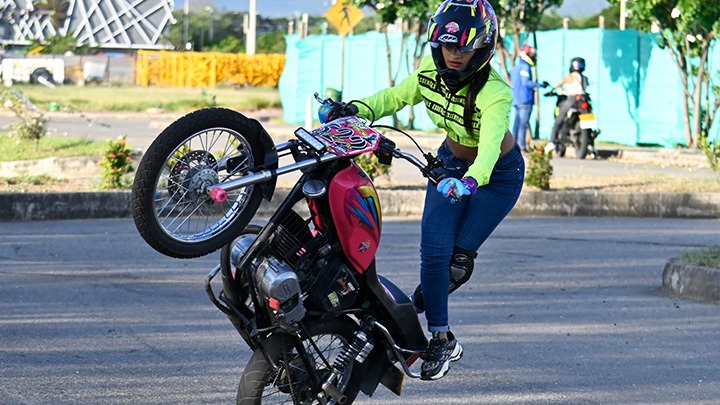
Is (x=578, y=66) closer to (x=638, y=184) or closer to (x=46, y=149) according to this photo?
(x=638, y=184)

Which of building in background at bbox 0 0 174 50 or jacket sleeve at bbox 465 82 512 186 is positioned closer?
jacket sleeve at bbox 465 82 512 186

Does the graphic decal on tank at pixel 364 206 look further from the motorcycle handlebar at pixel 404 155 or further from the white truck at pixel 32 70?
the white truck at pixel 32 70

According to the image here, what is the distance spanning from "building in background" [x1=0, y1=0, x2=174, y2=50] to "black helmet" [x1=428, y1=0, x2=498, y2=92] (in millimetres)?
64313

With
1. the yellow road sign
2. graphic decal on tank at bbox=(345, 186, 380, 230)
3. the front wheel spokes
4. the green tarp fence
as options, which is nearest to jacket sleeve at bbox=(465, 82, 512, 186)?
graphic decal on tank at bbox=(345, 186, 380, 230)

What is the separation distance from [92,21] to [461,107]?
75296 millimetres

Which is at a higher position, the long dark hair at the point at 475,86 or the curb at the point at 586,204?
the long dark hair at the point at 475,86

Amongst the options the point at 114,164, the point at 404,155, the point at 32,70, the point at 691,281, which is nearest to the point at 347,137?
the point at 404,155

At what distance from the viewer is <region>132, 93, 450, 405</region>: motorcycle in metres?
4.99

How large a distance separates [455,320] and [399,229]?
4202 mm

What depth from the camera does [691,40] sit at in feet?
70.7

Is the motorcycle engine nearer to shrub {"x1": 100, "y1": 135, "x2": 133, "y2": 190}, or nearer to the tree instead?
shrub {"x1": 100, "y1": 135, "x2": 133, "y2": 190}

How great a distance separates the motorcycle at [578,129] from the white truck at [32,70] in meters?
34.1

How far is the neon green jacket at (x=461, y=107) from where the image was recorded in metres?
5.39

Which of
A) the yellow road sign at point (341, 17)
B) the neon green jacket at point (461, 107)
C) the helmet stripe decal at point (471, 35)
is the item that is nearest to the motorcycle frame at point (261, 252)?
the neon green jacket at point (461, 107)
